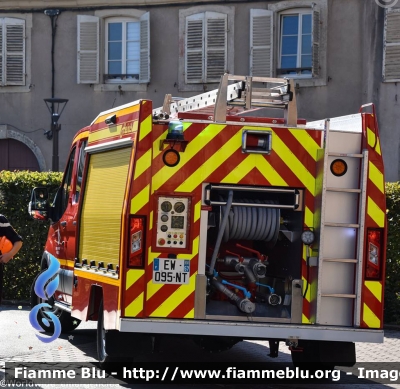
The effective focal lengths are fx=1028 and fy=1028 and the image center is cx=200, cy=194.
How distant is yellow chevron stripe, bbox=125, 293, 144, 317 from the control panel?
0.48 meters

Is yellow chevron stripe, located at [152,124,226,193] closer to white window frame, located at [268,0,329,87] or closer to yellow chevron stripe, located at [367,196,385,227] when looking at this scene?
yellow chevron stripe, located at [367,196,385,227]

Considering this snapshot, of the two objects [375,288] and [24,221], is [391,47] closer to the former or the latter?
[24,221]

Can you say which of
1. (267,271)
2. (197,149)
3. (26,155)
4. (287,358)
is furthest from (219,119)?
(26,155)

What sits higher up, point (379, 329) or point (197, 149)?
point (197, 149)

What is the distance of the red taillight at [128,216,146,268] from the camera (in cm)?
815

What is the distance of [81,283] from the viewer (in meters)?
9.73

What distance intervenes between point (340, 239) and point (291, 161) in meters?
0.75

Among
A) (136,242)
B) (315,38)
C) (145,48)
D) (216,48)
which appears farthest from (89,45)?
(136,242)

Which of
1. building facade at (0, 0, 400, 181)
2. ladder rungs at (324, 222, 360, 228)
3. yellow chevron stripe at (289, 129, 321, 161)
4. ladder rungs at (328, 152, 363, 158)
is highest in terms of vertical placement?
building facade at (0, 0, 400, 181)

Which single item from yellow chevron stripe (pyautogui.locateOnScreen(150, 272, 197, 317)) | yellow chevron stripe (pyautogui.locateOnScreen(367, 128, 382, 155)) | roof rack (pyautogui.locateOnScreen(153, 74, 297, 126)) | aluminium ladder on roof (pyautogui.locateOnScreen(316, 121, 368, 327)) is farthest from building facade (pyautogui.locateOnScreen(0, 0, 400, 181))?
yellow chevron stripe (pyautogui.locateOnScreen(150, 272, 197, 317))

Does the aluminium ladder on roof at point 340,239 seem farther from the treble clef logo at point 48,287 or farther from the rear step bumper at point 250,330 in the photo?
the treble clef logo at point 48,287

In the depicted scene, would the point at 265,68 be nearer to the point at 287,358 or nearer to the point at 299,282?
the point at 287,358

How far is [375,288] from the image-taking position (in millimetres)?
8414

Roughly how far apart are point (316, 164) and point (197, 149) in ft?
3.31
